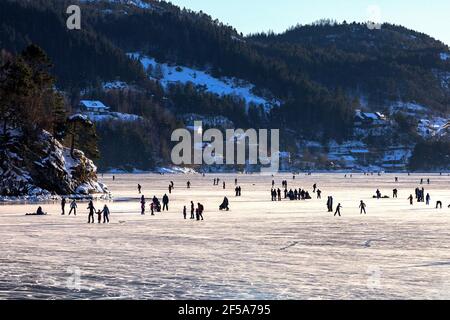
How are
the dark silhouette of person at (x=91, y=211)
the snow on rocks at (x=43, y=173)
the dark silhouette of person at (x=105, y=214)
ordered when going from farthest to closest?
the snow on rocks at (x=43, y=173)
the dark silhouette of person at (x=91, y=211)
the dark silhouette of person at (x=105, y=214)

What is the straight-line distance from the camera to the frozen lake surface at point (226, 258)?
1998 cm

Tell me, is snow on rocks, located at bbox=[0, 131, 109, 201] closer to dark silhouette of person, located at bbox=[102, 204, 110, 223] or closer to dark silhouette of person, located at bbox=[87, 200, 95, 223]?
dark silhouette of person, located at bbox=[87, 200, 95, 223]

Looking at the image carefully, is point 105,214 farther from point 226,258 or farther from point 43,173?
point 43,173

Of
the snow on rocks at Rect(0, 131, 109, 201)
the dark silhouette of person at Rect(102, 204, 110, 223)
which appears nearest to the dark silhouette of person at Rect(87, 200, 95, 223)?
the dark silhouette of person at Rect(102, 204, 110, 223)

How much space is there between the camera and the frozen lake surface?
20.0 metres

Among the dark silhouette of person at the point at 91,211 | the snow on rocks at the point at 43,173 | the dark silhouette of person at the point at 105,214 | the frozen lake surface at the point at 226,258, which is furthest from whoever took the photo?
the snow on rocks at the point at 43,173

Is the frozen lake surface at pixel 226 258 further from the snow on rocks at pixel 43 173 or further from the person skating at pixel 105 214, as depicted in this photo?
the snow on rocks at pixel 43 173

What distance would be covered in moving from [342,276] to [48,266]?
397 inches

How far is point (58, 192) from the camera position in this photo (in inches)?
2830

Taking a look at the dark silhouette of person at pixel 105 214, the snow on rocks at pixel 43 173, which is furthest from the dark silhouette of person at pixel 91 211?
the snow on rocks at pixel 43 173

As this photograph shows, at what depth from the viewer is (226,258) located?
86.0ft
